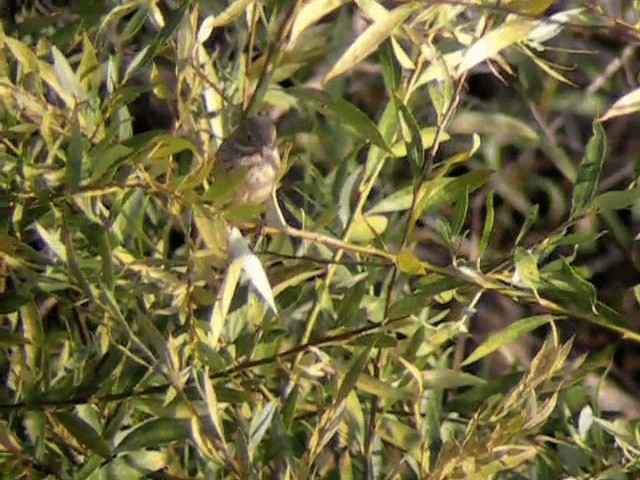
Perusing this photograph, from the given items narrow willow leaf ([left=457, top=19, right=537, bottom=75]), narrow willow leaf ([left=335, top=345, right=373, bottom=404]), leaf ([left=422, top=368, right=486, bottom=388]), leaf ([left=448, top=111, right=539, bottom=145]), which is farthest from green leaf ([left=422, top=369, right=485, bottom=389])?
leaf ([left=448, top=111, right=539, bottom=145])

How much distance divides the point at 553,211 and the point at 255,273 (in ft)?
2.85

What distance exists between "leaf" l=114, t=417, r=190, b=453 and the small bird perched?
13 centimetres

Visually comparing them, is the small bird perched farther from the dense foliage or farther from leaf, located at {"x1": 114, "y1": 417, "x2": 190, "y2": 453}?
leaf, located at {"x1": 114, "y1": 417, "x2": 190, "y2": 453}

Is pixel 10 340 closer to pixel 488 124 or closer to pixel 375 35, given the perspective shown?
pixel 375 35

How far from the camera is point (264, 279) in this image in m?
0.64

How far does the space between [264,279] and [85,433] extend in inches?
6.3

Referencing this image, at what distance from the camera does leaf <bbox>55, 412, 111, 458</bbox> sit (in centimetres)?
72

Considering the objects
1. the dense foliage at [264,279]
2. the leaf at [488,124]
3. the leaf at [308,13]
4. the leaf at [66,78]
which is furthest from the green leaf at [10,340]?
the leaf at [488,124]

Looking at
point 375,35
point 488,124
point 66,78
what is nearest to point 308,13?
point 375,35

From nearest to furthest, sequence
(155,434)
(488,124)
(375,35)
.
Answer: (375,35), (155,434), (488,124)

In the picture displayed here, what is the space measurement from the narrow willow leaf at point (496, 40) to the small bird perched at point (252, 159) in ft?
0.39

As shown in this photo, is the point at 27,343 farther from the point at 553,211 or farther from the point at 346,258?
the point at 553,211

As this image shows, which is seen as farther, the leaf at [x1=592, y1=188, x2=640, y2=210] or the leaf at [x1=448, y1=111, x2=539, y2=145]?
the leaf at [x1=448, y1=111, x2=539, y2=145]

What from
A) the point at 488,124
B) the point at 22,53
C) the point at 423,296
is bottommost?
the point at 488,124
